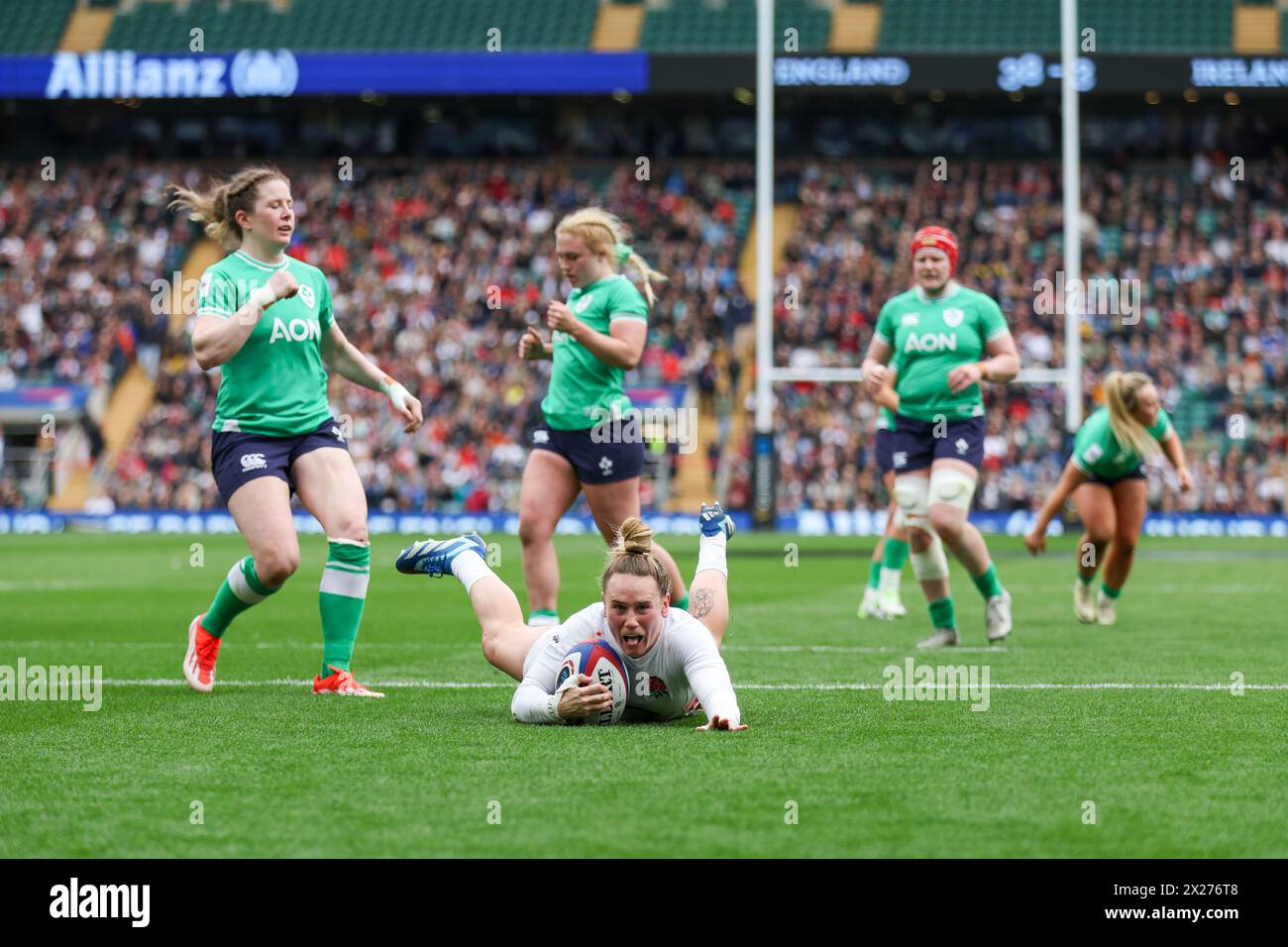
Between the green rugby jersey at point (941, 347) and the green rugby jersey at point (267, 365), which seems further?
the green rugby jersey at point (941, 347)

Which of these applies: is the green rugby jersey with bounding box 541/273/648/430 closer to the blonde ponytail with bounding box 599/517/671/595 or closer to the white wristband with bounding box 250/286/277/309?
the white wristband with bounding box 250/286/277/309

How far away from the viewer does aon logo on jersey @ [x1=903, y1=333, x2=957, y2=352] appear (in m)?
10.0

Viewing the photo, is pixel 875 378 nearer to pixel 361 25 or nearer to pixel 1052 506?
pixel 1052 506

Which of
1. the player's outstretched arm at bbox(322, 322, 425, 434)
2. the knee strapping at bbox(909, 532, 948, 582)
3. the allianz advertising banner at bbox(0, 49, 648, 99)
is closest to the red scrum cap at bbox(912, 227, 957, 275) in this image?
the knee strapping at bbox(909, 532, 948, 582)

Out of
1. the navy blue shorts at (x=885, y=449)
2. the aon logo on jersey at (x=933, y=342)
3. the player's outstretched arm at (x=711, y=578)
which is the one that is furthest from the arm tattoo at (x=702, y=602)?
the navy blue shorts at (x=885, y=449)

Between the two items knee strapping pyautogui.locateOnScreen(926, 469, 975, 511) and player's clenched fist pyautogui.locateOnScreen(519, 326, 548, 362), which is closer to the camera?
player's clenched fist pyautogui.locateOnScreen(519, 326, 548, 362)

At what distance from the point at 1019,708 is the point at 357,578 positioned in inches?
110

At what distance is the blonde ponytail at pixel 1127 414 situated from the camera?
11773mm

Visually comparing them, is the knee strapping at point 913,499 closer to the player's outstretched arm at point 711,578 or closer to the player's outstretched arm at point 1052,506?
the player's outstretched arm at point 1052,506

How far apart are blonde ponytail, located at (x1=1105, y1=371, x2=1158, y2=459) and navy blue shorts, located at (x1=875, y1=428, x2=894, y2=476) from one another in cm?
156

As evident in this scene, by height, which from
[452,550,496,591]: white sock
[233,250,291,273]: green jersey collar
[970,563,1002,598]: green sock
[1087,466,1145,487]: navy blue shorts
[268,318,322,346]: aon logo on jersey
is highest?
[233,250,291,273]: green jersey collar

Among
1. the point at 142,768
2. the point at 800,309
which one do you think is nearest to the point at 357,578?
the point at 142,768

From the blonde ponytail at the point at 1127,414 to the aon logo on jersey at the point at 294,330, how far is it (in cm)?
622
